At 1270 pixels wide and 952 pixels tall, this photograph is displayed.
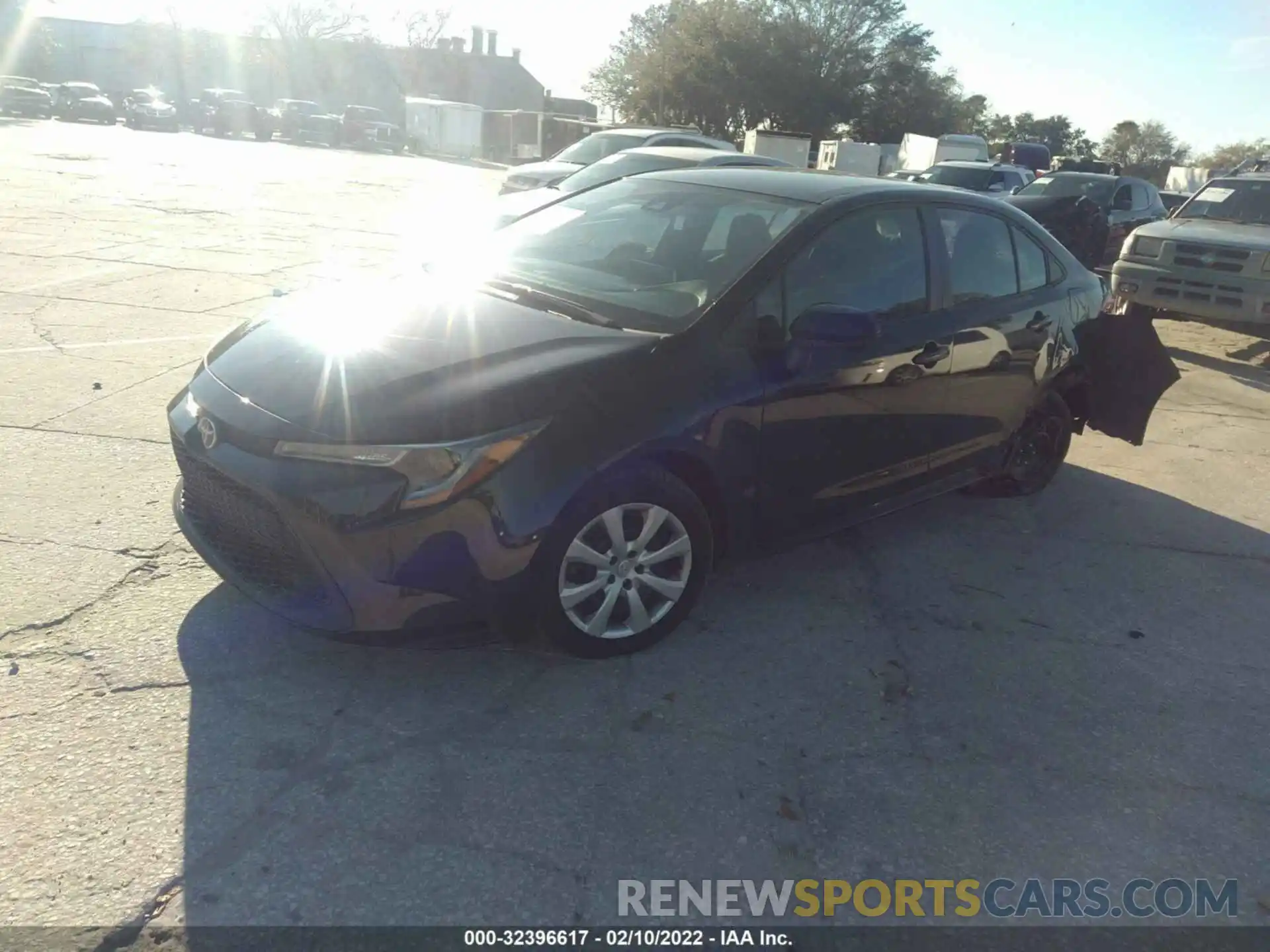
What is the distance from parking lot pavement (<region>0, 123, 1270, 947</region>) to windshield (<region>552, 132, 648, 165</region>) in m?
10.7

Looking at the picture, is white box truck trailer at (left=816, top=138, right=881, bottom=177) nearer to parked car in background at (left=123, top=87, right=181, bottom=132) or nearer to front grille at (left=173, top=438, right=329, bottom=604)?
parked car in background at (left=123, top=87, right=181, bottom=132)

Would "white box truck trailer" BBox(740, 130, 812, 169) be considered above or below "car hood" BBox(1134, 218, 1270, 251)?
above

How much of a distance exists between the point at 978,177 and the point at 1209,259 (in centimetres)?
925

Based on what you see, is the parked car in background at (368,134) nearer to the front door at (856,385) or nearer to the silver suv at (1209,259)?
the silver suv at (1209,259)

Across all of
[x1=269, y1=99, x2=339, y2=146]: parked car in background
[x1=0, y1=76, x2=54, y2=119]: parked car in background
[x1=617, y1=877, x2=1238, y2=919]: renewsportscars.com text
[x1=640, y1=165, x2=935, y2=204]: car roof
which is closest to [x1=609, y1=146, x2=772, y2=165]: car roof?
[x1=640, y1=165, x2=935, y2=204]: car roof

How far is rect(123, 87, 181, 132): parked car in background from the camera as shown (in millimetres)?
41406

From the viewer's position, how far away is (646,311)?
3641mm

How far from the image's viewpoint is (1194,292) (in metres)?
9.84

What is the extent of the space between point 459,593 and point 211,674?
36.1 inches

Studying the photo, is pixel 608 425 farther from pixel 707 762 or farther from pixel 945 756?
pixel 945 756

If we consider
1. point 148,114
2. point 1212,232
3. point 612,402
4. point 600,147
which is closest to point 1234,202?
point 1212,232

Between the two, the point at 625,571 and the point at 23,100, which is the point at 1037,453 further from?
the point at 23,100

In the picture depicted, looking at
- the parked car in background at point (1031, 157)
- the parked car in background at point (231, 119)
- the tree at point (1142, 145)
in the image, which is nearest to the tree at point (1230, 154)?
the tree at point (1142, 145)

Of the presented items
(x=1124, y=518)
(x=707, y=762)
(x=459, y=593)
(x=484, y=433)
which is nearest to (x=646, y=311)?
(x=484, y=433)
